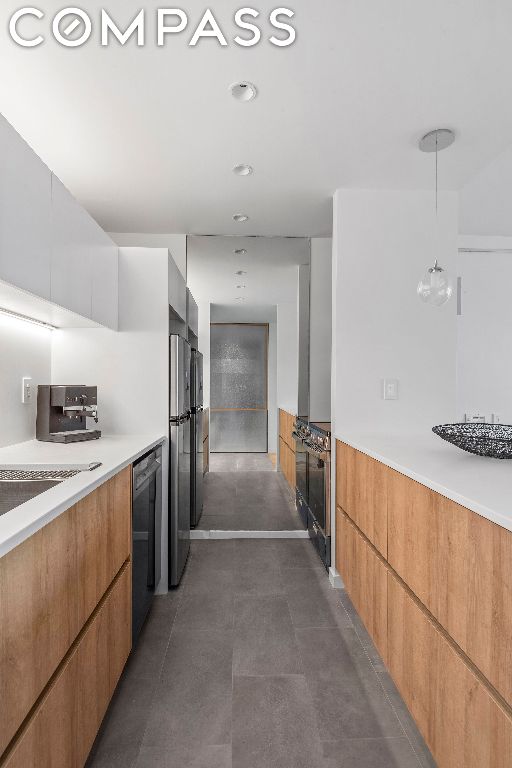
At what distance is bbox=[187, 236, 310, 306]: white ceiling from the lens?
3.61 m

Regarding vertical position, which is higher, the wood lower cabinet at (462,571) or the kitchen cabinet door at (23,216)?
the kitchen cabinet door at (23,216)

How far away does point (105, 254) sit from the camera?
237 cm

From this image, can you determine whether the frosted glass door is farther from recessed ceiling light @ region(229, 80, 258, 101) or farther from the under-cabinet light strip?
recessed ceiling light @ region(229, 80, 258, 101)

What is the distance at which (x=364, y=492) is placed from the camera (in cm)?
204

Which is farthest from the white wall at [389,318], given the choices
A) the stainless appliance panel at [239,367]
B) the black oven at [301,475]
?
the stainless appliance panel at [239,367]

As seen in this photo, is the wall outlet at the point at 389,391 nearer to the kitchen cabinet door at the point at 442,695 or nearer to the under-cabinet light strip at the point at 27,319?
the kitchen cabinet door at the point at 442,695

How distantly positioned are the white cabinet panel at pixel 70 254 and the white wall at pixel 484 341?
2782 millimetres

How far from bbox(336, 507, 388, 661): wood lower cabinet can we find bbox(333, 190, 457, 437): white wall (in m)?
0.64

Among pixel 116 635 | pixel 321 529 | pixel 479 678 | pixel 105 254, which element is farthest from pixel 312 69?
pixel 321 529

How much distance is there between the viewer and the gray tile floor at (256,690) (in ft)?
4.63

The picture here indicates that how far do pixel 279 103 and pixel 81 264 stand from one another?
109 centimetres

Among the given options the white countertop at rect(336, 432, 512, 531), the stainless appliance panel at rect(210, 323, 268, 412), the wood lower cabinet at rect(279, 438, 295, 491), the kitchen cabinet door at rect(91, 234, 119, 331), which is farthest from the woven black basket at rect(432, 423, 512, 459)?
the stainless appliance panel at rect(210, 323, 268, 412)

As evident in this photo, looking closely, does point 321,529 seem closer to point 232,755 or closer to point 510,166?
point 232,755

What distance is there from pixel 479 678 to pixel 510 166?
2.51 m
